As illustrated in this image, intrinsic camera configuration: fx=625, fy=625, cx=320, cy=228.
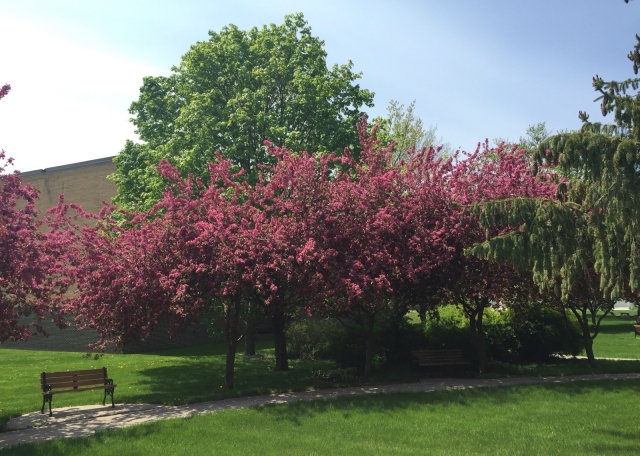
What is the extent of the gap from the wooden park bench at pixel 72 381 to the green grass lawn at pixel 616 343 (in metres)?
17.3

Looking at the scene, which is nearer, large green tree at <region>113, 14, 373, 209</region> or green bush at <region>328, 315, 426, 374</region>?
green bush at <region>328, 315, 426, 374</region>

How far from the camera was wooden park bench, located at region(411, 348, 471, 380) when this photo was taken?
16.6 m

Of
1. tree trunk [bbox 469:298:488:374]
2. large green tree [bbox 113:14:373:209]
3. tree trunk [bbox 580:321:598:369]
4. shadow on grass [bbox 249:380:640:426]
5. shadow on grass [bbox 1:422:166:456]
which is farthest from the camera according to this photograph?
large green tree [bbox 113:14:373:209]

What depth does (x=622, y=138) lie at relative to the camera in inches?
341

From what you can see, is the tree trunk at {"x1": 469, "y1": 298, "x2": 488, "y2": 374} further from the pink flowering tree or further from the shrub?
the shrub

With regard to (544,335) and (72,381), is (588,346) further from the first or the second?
(72,381)

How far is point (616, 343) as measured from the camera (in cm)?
2814

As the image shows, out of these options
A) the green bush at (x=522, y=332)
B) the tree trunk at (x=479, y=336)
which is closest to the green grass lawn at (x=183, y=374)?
the tree trunk at (x=479, y=336)

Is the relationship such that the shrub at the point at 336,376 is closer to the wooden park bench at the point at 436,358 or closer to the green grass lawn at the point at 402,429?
the wooden park bench at the point at 436,358

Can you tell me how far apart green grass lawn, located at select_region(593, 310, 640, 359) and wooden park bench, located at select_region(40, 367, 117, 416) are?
17259mm

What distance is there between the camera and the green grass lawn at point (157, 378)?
1401 centimetres

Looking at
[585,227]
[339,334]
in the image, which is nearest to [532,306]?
[339,334]

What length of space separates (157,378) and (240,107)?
9.88 m

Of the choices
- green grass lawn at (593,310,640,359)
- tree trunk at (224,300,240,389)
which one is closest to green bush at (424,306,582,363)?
green grass lawn at (593,310,640,359)
